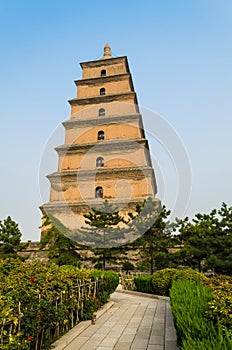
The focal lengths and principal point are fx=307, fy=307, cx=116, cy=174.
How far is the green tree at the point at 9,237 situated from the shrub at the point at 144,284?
8602 mm

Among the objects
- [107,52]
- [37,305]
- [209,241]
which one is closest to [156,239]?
[209,241]

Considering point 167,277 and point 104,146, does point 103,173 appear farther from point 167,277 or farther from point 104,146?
point 167,277

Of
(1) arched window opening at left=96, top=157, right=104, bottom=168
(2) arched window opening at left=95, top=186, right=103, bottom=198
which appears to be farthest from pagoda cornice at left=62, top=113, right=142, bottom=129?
(2) arched window opening at left=95, top=186, right=103, bottom=198

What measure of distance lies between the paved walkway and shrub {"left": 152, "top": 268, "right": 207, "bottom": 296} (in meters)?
2.00

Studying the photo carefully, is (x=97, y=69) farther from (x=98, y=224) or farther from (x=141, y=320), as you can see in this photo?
(x=141, y=320)

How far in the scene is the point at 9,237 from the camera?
18938 mm

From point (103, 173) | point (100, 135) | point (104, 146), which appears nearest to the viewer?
point (103, 173)

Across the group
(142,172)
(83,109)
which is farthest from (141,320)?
(83,109)

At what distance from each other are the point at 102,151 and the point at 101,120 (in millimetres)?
2725

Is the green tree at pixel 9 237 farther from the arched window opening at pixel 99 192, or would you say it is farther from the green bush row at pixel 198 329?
the green bush row at pixel 198 329

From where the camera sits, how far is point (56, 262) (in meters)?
17.0

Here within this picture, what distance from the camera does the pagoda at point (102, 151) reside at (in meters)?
22.5

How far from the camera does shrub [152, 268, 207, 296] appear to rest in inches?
412

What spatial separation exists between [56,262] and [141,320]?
1044 centimetres
